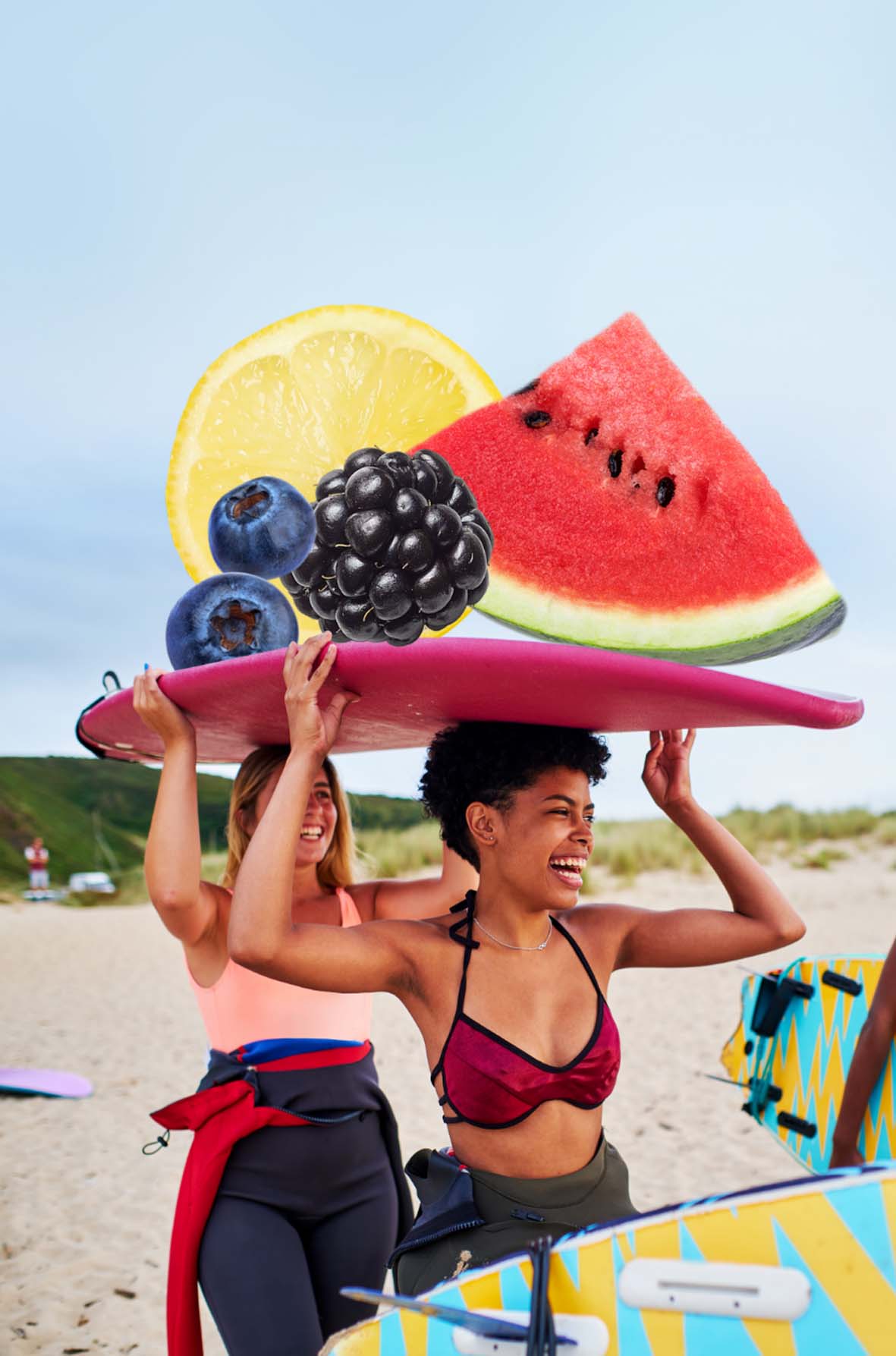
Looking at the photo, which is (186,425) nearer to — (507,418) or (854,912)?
(507,418)

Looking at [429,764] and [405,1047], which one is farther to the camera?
[405,1047]

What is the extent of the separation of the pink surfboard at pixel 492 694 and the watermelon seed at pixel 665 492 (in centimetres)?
79

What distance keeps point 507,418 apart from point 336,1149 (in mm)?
1912

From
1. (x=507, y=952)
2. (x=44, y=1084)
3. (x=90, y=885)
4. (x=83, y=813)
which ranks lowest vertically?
(x=44, y=1084)

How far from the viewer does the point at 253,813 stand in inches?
116

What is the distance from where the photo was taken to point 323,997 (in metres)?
2.87

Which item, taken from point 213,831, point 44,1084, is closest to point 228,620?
point 44,1084

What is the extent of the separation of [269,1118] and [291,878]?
3.30ft

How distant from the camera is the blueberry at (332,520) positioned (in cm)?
224

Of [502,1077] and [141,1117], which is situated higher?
[502,1077]

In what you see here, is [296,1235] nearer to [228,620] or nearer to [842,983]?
[228,620]

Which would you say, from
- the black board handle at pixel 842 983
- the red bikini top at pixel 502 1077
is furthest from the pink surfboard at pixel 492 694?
the black board handle at pixel 842 983

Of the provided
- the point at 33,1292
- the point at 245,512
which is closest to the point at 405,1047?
the point at 33,1292

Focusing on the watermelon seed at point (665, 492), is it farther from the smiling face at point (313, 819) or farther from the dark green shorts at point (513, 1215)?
the dark green shorts at point (513, 1215)
